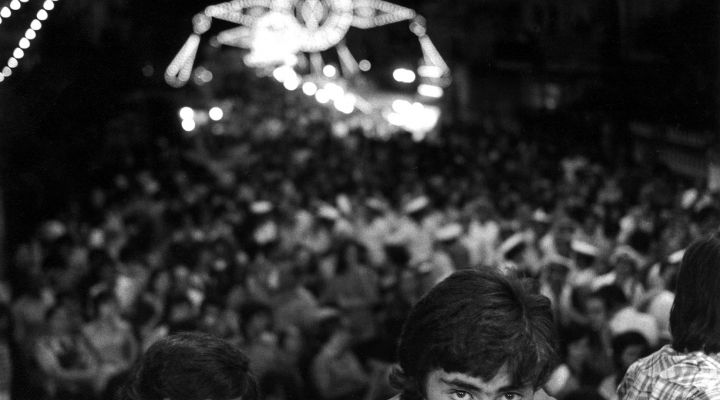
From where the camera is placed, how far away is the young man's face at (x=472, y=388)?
211 cm

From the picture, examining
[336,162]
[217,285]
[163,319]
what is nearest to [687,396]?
[163,319]

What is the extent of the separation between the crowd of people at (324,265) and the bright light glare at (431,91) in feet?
66.6

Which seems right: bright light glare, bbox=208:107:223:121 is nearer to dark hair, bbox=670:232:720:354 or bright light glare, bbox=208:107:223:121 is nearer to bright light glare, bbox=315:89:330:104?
bright light glare, bbox=315:89:330:104

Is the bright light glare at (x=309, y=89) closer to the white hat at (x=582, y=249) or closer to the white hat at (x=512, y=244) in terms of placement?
the white hat at (x=512, y=244)

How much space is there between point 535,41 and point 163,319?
16.4 meters

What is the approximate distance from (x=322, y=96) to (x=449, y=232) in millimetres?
24664

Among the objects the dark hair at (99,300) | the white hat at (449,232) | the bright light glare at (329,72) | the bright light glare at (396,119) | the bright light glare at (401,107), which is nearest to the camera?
the dark hair at (99,300)

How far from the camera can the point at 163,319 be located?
6.45 m

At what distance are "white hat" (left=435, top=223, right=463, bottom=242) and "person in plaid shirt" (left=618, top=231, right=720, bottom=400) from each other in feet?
20.0

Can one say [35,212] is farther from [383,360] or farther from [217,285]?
[383,360]

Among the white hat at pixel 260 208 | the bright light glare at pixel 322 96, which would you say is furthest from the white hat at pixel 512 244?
the bright light glare at pixel 322 96

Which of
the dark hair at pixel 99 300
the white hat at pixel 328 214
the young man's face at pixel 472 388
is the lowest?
the white hat at pixel 328 214

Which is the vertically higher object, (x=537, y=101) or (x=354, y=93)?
(x=537, y=101)

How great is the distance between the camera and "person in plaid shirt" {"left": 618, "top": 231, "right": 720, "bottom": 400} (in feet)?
7.27
